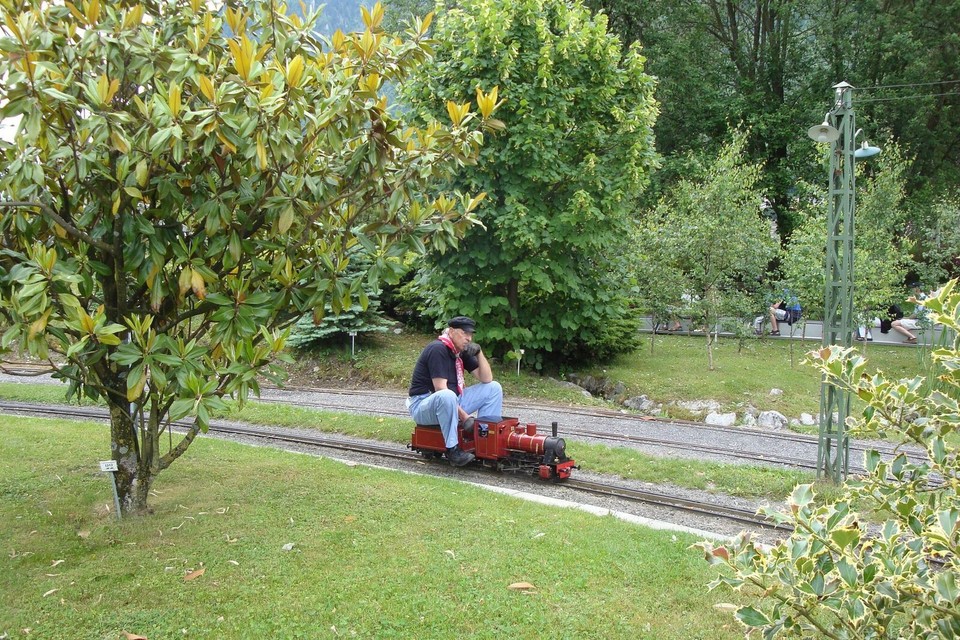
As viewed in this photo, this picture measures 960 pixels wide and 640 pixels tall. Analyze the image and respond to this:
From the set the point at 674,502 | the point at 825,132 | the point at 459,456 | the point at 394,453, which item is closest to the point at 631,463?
the point at 674,502

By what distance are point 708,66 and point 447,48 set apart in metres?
21.0

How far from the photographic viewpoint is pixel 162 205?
5.02m

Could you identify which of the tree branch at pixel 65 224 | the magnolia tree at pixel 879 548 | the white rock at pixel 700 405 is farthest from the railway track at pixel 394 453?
the white rock at pixel 700 405

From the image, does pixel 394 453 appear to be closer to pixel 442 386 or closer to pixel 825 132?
pixel 442 386

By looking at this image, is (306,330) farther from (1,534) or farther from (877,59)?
(877,59)

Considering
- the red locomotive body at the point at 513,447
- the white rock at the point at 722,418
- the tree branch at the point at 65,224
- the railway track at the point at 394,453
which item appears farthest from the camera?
the white rock at the point at 722,418

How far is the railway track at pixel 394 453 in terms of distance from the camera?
766 cm

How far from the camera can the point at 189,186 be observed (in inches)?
199

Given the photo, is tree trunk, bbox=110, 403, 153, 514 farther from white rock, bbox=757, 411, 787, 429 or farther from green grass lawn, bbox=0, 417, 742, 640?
white rock, bbox=757, 411, 787, 429

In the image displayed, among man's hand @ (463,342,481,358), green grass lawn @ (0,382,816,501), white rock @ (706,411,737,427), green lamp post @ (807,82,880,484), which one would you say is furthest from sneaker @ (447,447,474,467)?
white rock @ (706,411,737,427)

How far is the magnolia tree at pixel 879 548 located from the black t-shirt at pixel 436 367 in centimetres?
594

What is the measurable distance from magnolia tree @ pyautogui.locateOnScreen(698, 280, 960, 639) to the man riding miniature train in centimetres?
579

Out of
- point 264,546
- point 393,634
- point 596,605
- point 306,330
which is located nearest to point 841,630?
point 596,605

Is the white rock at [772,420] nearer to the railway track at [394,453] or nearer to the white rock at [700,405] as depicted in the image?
the white rock at [700,405]
